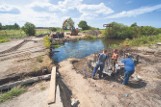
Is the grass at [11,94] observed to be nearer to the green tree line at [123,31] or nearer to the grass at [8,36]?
the grass at [8,36]

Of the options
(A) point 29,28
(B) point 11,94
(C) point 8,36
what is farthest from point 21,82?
(A) point 29,28

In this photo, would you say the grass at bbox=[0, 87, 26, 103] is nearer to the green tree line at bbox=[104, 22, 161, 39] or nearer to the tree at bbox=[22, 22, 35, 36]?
the tree at bbox=[22, 22, 35, 36]

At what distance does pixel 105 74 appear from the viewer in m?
11.1

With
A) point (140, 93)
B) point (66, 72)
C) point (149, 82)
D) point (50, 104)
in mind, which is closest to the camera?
point (50, 104)

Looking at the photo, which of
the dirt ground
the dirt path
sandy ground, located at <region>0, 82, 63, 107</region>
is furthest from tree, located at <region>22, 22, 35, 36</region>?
sandy ground, located at <region>0, 82, 63, 107</region>

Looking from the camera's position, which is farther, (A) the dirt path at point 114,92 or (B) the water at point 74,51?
(B) the water at point 74,51

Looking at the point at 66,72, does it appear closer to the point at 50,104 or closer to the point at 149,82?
the point at 149,82

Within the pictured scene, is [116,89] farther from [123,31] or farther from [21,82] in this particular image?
[123,31]

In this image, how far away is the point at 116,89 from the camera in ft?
30.5

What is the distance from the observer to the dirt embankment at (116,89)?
7816 mm

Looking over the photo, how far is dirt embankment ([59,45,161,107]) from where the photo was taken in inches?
308

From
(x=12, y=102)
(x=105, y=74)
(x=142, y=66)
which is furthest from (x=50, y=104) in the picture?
(x=142, y=66)

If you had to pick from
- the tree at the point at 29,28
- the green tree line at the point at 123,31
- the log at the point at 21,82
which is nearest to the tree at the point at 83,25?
the green tree line at the point at 123,31

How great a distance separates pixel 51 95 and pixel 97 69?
5.09 m
